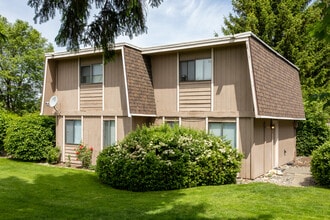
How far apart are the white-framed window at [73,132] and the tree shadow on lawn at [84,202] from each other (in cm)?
420

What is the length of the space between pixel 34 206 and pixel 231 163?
6.21 meters

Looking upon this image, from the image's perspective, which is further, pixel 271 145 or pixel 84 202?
pixel 271 145

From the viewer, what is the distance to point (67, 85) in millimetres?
14930

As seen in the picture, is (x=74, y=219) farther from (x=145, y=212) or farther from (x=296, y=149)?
(x=296, y=149)

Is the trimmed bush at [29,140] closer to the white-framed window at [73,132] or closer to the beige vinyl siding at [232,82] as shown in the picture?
the white-framed window at [73,132]

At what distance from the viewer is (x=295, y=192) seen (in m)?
8.24

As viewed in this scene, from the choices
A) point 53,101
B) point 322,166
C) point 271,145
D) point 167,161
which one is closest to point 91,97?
point 53,101

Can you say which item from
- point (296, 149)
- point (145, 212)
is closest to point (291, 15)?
point (296, 149)

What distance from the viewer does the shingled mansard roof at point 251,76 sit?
1070 cm

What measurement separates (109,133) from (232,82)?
591 cm

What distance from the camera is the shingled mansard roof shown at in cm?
1070

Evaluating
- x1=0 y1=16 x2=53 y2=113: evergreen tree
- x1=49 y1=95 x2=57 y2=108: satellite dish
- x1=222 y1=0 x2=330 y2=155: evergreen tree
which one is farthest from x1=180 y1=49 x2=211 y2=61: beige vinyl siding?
x1=0 y1=16 x2=53 y2=113: evergreen tree

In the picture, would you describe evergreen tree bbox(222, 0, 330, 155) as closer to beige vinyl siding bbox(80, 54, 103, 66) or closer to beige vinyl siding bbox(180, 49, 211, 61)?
beige vinyl siding bbox(180, 49, 211, 61)

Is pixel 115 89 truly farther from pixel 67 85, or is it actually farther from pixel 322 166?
pixel 322 166
